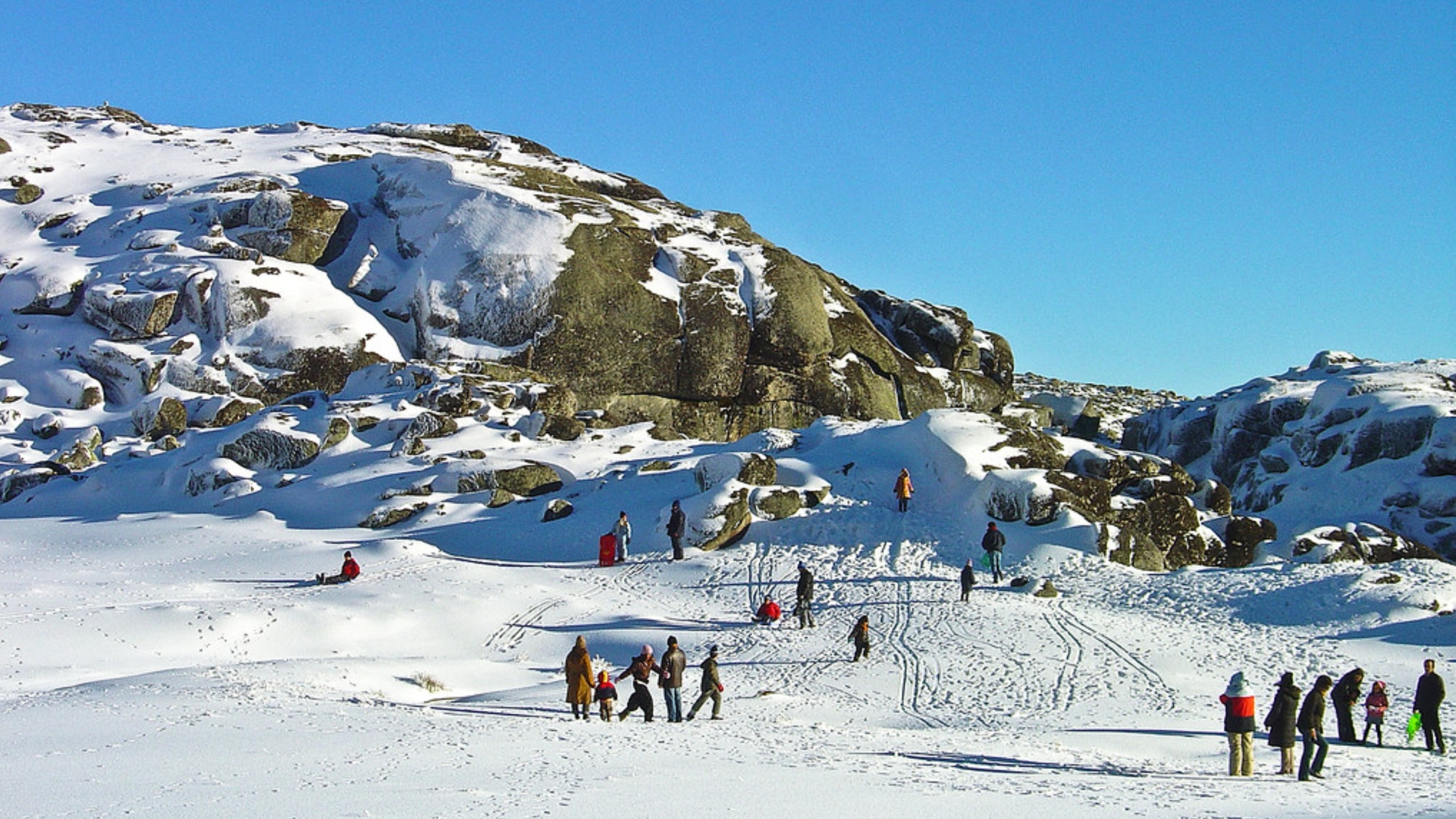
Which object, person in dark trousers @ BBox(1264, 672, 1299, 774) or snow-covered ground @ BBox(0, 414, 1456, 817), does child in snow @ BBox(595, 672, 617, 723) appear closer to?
snow-covered ground @ BBox(0, 414, 1456, 817)

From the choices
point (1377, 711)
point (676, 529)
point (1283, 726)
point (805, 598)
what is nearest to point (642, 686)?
point (805, 598)

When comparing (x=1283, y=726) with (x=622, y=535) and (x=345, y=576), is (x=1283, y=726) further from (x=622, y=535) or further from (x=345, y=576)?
(x=345, y=576)

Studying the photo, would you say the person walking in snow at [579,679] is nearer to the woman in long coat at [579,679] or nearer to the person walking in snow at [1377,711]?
the woman in long coat at [579,679]

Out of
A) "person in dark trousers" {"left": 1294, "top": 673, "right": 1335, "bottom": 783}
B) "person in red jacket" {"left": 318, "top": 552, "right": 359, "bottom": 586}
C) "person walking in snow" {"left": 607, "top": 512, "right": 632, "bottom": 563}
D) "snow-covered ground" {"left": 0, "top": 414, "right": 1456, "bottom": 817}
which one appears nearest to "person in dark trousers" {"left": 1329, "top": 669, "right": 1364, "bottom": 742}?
"snow-covered ground" {"left": 0, "top": 414, "right": 1456, "bottom": 817}

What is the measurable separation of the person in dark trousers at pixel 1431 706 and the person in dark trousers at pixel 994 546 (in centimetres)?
1320

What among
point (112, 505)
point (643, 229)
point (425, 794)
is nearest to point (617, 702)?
point (425, 794)

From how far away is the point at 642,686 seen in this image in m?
18.5

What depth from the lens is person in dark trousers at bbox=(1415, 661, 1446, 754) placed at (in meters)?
16.8

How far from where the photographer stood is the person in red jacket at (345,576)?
93.2ft

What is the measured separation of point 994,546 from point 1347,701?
40.9 ft

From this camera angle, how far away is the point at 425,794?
1020cm

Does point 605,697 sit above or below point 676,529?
below

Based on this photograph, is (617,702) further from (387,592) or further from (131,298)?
(131,298)

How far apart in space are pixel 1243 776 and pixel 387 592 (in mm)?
19470
